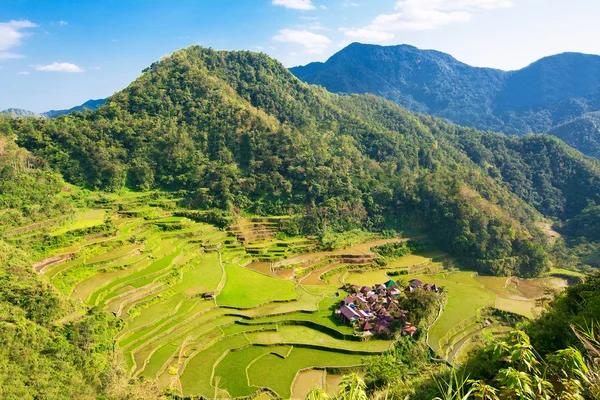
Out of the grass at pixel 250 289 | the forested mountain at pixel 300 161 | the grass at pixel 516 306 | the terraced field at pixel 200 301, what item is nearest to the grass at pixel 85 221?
the terraced field at pixel 200 301

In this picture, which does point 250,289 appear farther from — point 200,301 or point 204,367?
point 204,367

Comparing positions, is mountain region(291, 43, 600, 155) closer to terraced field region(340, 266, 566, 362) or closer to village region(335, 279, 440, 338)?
terraced field region(340, 266, 566, 362)

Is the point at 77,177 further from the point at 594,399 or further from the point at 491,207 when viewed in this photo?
the point at 491,207

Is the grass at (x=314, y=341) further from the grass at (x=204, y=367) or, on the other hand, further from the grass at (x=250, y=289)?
the grass at (x=250, y=289)

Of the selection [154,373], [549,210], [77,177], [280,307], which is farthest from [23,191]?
[549,210]

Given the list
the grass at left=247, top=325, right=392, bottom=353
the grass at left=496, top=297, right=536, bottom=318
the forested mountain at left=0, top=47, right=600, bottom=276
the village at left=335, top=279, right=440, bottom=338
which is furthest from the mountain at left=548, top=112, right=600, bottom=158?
the grass at left=247, top=325, right=392, bottom=353

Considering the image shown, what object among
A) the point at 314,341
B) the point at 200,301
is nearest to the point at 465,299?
the point at 314,341
